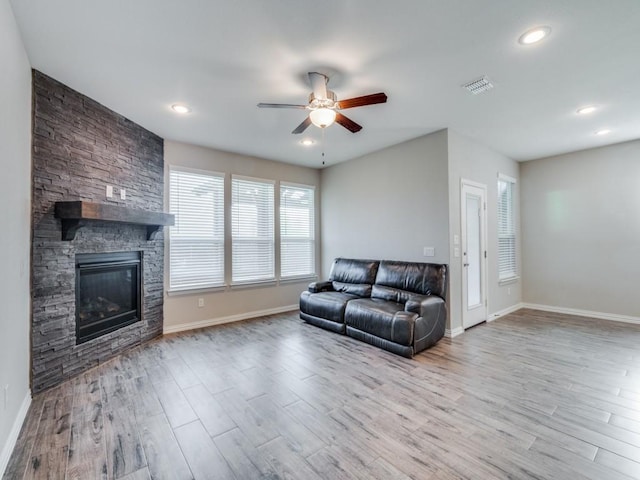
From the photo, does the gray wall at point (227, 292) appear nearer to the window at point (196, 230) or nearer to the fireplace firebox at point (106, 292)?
the window at point (196, 230)

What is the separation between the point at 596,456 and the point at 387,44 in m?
3.15

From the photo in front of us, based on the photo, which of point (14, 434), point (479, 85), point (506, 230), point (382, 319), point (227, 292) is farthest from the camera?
point (506, 230)

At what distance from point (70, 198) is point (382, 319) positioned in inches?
143

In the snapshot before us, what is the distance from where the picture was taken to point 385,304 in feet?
12.9

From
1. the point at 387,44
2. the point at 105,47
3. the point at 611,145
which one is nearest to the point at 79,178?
the point at 105,47

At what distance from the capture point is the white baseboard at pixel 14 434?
5.68 feet

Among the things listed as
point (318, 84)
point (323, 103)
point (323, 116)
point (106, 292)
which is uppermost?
point (318, 84)

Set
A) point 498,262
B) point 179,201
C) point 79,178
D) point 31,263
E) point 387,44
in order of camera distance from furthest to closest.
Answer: point 498,262 → point 179,201 → point 79,178 → point 31,263 → point 387,44

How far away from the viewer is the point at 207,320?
15.3 feet

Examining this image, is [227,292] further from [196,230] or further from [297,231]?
[297,231]

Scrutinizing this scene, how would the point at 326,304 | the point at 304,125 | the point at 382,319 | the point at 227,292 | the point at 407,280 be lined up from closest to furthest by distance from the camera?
the point at 304,125 → the point at 382,319 → the point at 407,280 → the point at 326,304 → the point at 227,292

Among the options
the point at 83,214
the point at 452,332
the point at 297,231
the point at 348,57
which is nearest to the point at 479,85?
the point at 348,57

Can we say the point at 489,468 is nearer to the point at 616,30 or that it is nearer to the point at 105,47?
the point at 616,30

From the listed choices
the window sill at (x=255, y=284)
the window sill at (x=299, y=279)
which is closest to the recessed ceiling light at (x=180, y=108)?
the window sill at (x=255, y=284)
